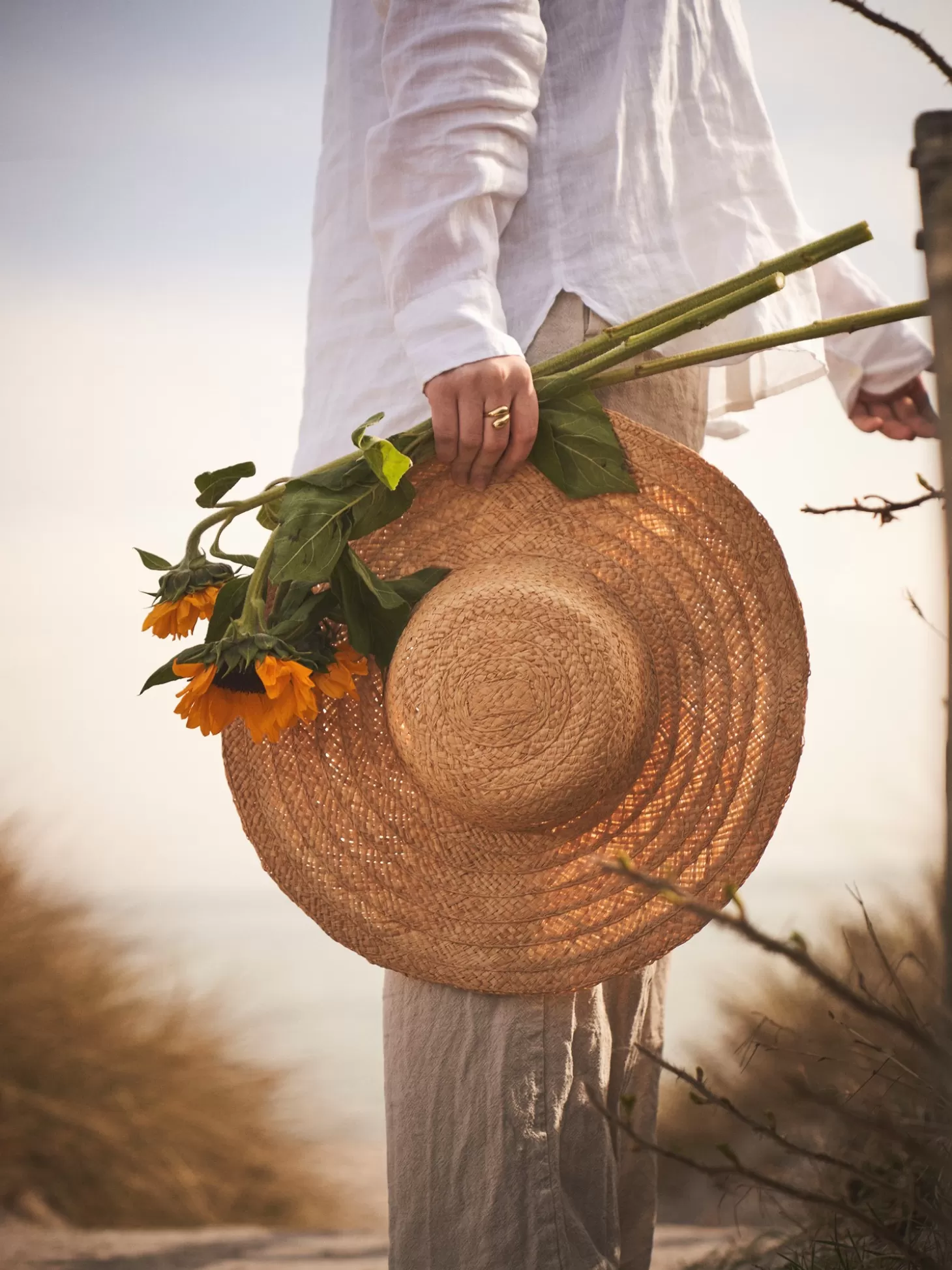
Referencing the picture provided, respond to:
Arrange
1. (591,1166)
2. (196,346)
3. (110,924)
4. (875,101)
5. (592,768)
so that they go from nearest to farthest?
(592,768) < (591,1166) < (110,924) < (875,101) < (196,346)

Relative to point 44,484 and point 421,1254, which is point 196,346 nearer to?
point 44,484

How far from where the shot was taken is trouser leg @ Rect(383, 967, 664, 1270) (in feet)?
2.71

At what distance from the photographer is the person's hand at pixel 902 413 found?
110cm

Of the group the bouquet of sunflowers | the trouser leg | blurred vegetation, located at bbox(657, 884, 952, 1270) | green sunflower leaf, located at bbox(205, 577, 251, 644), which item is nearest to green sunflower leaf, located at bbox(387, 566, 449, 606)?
the bouquet of sunflowers

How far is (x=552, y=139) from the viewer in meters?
0.91

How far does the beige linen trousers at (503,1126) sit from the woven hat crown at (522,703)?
173 mm

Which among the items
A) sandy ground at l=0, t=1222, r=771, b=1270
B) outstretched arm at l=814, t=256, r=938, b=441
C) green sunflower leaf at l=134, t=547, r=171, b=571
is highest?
outstretched arm at l=814, t=256, r=938, b=441

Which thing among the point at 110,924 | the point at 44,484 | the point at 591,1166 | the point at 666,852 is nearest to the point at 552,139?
the point at 666,852

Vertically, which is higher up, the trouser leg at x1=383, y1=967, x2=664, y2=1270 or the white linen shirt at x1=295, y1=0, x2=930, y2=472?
the white linen shirt at x1=295, y1=0, x2=930, y2=472

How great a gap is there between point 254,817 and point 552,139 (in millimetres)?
594

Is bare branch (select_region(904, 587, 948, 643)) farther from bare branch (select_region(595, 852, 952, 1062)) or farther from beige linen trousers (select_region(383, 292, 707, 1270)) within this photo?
beige linen trousers (select_region(383, 292, 707, 1270))

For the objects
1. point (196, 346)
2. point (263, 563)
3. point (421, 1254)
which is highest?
point (196, 346)

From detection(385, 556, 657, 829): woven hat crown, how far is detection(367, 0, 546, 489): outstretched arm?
0.43 feet

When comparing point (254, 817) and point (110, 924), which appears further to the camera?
point (110, 924)
